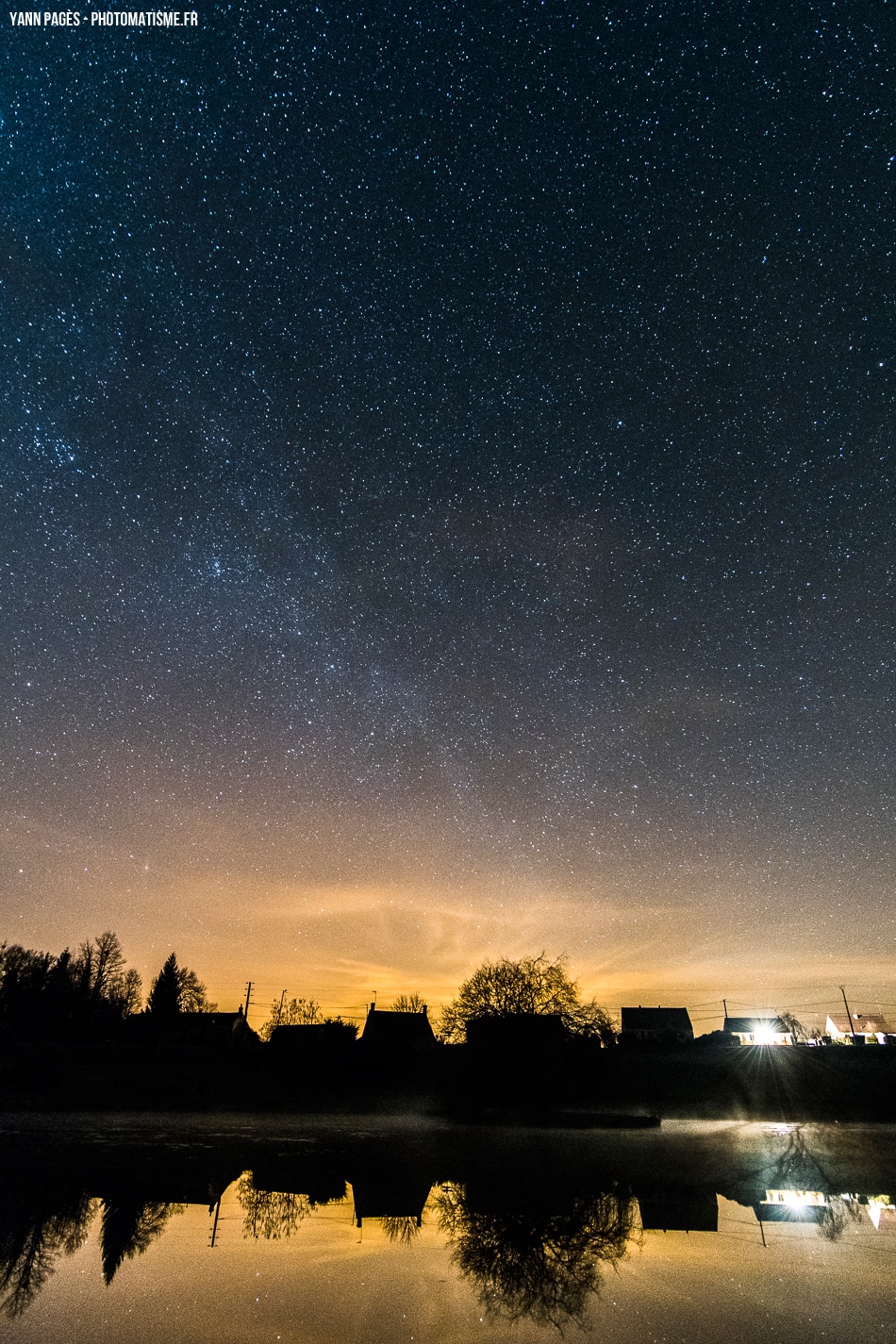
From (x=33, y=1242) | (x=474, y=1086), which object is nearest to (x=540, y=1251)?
(x=33, y=1242)

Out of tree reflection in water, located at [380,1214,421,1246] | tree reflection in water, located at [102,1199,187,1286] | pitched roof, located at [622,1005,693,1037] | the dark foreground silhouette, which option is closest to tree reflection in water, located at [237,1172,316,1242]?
tree reflection in water, located at [102,1199,187,1286]

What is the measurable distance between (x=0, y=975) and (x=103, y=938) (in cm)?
1383

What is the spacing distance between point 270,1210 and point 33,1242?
3405 mm

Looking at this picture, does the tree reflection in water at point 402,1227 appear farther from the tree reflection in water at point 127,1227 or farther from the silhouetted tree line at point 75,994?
the silhouetted tree line at point 75,994

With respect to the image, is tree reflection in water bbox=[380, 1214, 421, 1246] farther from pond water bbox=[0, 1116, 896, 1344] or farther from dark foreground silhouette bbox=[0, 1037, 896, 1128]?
dark foreground silhouette bbox=[0, 1037, 896, 1128]

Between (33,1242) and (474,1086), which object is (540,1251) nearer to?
(33,1242)

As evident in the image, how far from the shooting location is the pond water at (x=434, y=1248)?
18.3 feet

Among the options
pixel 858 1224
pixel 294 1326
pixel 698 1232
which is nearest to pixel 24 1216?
pixel 294 1326

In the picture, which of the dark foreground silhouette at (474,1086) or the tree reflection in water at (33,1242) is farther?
the dark foreground silhouette at (474,1086)

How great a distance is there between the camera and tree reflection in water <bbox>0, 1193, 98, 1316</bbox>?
598 centimetres

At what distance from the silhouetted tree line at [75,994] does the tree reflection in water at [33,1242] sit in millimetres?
75033

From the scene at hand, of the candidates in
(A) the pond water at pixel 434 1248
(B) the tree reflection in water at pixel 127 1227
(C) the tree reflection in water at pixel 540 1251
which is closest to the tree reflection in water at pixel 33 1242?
(A) the pond water at pixel 434 1248

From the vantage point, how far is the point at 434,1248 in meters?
7.83

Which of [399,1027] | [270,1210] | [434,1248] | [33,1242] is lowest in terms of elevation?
[399,1027]
